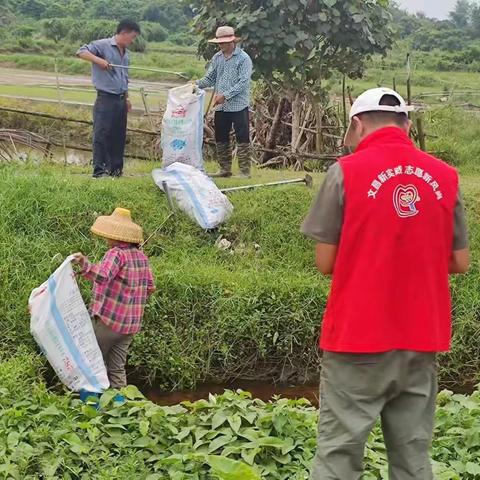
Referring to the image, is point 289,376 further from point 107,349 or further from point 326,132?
point 326,132

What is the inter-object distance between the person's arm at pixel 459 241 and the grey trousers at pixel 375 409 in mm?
333

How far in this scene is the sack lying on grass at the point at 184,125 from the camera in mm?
6531

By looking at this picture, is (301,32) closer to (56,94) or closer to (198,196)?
(198,196)

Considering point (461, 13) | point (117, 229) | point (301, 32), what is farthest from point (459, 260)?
point (461, 13)

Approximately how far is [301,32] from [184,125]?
1.96 metres

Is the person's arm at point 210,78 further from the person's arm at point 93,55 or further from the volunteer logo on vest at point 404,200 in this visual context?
the volunteer logo on vest at point 404,200

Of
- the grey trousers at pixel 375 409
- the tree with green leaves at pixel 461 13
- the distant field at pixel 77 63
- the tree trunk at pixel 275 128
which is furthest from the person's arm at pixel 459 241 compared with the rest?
the tree with green leaves at pixel 461 13

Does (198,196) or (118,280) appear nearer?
(118,280)

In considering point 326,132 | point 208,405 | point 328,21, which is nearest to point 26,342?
point 208,405

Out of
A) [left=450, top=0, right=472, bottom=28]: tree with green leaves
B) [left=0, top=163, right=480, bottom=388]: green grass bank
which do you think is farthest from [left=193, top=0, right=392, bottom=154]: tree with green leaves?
[left=450, top=0, right=472, bottom=28]: tree with green leaves

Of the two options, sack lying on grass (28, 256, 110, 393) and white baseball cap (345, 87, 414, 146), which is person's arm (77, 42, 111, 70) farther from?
white baseball cap (345, 87, 414, 146)

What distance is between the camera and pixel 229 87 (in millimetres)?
6812

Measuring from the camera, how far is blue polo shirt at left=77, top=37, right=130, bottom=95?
21.6ft

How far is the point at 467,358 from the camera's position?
599 cm
